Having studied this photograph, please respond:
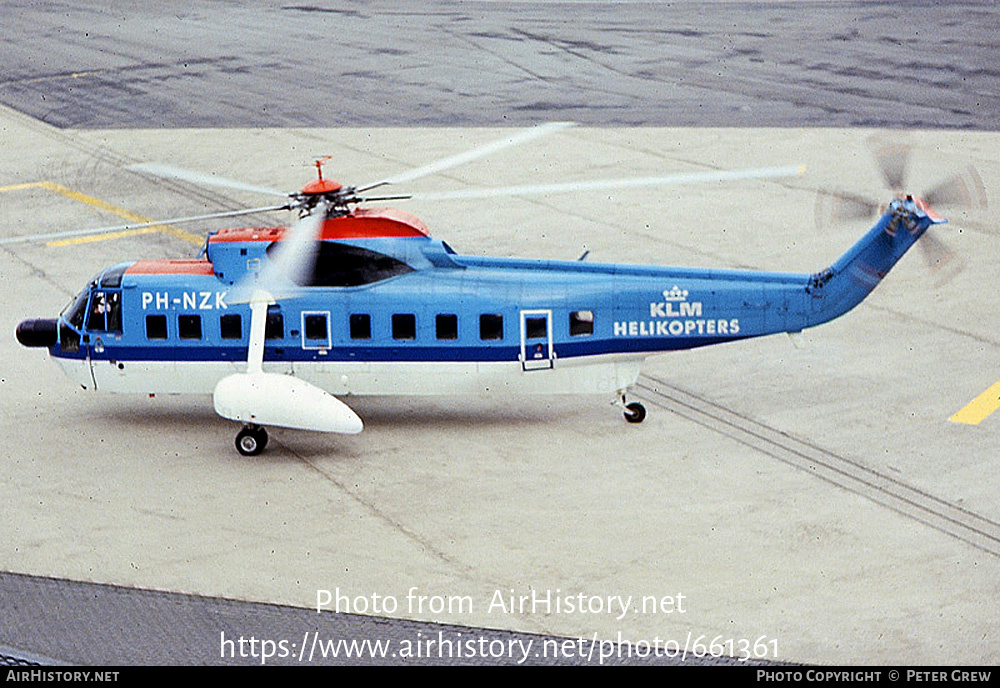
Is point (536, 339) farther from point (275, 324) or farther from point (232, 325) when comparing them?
point (232, 325)

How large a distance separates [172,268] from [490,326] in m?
4.56

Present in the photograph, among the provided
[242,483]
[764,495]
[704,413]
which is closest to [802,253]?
[704,413]

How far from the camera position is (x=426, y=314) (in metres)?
→ 19.4

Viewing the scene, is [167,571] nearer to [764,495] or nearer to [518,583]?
[518,583]

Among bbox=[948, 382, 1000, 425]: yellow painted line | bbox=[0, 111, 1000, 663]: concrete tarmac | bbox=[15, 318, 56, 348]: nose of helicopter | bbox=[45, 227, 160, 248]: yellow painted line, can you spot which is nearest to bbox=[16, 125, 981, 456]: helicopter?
bbox=[15, 318, 56, 348]: nose of helicopter

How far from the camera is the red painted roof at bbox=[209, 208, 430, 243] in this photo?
63.2 ft

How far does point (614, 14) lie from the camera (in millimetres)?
48969

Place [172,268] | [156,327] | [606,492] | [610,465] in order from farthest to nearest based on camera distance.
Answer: [172,268]
[156,327]
[610,465]
[606,492]

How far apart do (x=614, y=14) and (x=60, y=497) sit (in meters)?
34.5

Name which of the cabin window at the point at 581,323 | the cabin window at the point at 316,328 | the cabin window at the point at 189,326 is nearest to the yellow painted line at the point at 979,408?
the cabin window at the point at 581,323

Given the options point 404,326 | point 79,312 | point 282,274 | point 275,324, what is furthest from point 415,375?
point 79,312

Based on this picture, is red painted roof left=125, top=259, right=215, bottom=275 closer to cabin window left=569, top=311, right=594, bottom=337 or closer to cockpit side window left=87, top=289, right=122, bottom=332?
cockpit side window left=87, top=289, right=122, bottom=332

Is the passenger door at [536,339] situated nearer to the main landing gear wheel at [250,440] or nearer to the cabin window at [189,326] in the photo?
the main landing gear wheel at [250,440]

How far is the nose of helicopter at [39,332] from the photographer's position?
66.4 feet
